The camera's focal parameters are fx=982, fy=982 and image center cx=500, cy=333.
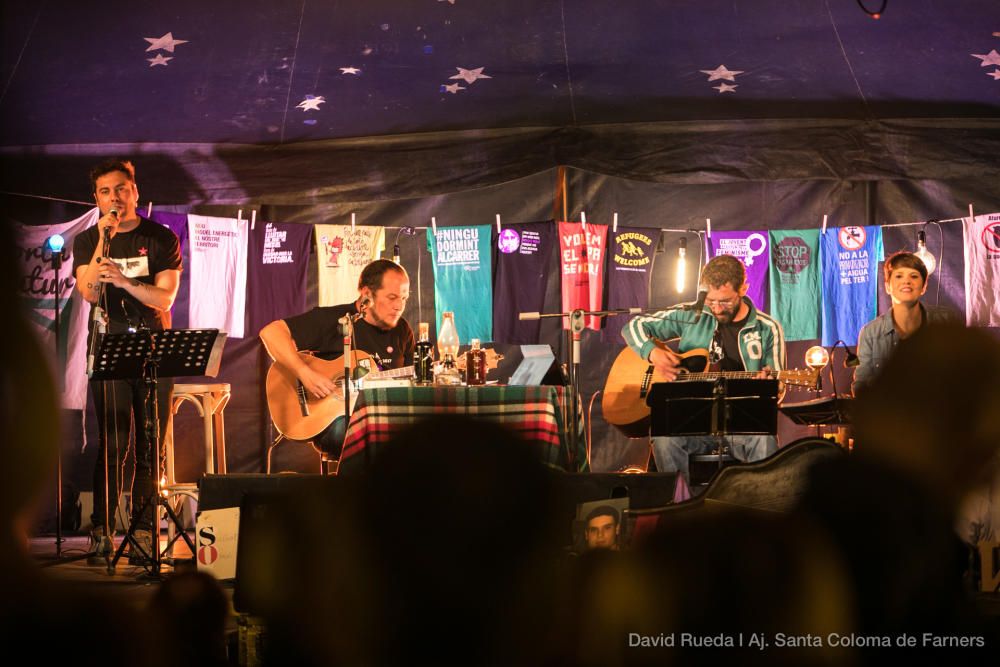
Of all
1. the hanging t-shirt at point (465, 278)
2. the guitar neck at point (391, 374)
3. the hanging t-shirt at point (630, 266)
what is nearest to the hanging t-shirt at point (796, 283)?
the hanging t-shirt at point (630, 266)

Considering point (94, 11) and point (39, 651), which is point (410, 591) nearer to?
point (39, 651)

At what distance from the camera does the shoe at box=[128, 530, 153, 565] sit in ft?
19.3

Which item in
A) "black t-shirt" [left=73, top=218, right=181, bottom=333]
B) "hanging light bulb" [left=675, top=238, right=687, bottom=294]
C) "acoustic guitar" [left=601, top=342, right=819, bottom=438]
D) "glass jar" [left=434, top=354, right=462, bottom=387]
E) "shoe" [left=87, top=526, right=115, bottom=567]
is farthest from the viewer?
"hanging light bulb" [left=675, top=238, right=687, bottom=294]

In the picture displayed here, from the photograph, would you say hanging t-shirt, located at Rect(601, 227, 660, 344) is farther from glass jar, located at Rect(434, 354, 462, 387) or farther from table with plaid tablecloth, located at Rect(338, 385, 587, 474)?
table with plaid tablecloth, located at Rect(338, 385, 587, 474)

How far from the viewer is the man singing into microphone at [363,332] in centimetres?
771

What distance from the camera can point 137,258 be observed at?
775 cm

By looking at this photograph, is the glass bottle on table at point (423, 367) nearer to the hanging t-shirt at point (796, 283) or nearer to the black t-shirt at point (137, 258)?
the black t-shirt at point (137, 258)

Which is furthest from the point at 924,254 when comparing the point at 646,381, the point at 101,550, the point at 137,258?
the point at 101,550

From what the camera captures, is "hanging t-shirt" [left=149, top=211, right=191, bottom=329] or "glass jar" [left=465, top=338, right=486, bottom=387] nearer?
"glass jar" [left=465, top=338, right=486, bottom=387]

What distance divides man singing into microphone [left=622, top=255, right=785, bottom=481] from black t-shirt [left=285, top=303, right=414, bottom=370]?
1.94 metres

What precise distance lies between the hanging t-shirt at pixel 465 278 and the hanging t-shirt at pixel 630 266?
106cm

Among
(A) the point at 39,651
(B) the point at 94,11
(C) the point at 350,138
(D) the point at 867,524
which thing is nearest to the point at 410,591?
(A) the point at 39,651

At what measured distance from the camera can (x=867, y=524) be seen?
3.50 feet

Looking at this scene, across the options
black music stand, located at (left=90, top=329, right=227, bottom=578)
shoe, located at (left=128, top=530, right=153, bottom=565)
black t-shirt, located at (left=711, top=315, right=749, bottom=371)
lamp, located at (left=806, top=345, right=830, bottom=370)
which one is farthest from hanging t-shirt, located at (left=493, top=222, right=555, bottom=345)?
shoe, located at (left=128, top=530, right=153, bottom=565)
